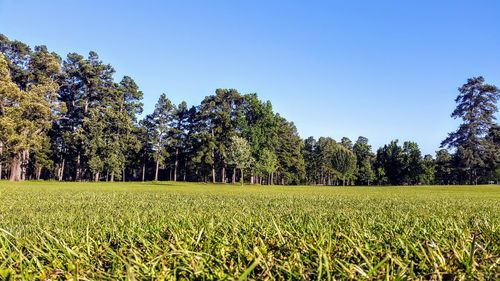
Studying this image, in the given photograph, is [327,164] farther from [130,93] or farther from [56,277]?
[56,277]

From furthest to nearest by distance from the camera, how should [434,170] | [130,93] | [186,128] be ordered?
[434,170] → [186,128] → [130,93]

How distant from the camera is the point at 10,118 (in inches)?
1807

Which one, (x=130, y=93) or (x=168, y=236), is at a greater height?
(x=130, y=93)

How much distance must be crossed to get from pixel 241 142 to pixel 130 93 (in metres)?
28.7

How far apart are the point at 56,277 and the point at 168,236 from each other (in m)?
0.73

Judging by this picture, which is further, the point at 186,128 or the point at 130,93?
the point at 186,128

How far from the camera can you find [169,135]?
94.9 m

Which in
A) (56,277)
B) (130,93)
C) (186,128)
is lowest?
(56,277)

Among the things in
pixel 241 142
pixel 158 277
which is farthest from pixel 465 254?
pixel 241 142

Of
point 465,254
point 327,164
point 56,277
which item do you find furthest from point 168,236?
point 327,164

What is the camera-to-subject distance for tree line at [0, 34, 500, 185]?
7231cm

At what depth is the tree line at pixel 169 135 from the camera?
72312mm

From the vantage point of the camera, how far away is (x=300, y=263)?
115 centimetres

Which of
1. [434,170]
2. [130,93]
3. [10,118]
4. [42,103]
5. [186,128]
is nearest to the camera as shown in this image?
[10,118]
